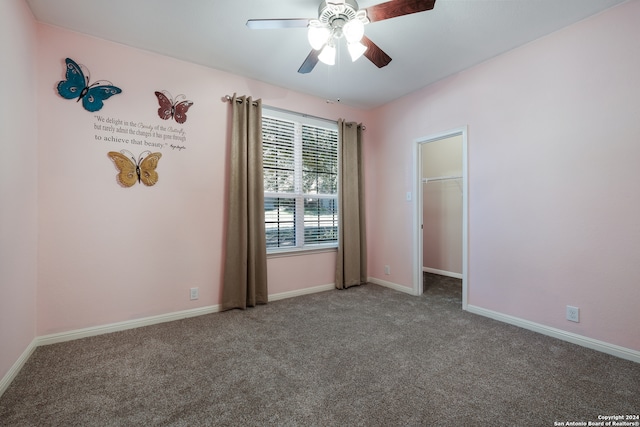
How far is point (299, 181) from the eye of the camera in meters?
3.72

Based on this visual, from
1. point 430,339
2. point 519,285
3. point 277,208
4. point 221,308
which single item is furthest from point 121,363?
point 519,285

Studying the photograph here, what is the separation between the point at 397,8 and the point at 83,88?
2653 millimetres

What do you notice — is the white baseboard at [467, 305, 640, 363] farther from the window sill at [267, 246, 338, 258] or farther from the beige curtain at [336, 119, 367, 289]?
the window sill at [267, 246, 338, 258]

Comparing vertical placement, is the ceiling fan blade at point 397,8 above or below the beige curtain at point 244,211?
above

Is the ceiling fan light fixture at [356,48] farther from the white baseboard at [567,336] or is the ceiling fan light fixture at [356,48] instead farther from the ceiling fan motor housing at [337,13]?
the white baseboard at [567,336]

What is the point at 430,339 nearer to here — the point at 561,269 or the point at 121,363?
the point at 561,269

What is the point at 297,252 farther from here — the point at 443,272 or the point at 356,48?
the point at 443,272

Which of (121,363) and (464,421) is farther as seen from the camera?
(121,363)

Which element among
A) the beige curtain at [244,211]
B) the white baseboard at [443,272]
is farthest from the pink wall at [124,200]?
the white baseboard at [443,272]

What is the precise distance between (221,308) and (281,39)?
109 inches

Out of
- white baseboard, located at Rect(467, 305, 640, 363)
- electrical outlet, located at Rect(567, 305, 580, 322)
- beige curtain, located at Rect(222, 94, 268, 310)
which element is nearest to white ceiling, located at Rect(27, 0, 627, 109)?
beige curtain, located at Rect(222, 94, 268, 310)

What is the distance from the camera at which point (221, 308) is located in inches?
121

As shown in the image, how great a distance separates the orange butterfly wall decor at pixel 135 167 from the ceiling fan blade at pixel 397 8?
2286 millimetres

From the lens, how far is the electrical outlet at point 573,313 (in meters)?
2.31
